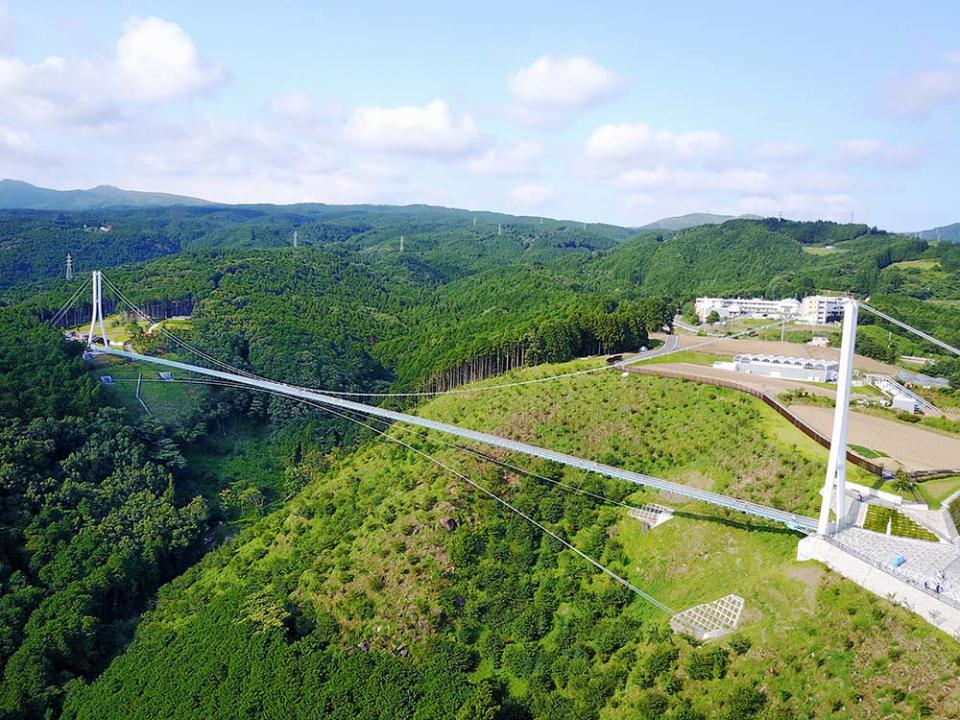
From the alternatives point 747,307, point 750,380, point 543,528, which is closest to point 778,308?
point 747,307

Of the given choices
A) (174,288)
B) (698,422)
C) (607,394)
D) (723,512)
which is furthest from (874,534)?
(174,288)

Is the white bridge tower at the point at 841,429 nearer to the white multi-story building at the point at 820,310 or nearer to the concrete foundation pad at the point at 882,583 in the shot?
the concrete foundation pad at the point at 882,583

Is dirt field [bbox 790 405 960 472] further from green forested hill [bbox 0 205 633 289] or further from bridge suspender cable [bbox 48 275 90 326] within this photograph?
green forested hill [bbox 0 205 633 289]

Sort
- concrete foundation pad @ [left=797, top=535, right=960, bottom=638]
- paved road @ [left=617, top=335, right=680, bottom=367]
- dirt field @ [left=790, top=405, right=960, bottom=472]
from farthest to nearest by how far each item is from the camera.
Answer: paved road @ [left=617, top=335, right=680, bottom=367] < dirt field @ [left=790, top=405, right=960, bottom=472] < concrete foundation pad @ [left=797, top=535, right=960, bottom=638]

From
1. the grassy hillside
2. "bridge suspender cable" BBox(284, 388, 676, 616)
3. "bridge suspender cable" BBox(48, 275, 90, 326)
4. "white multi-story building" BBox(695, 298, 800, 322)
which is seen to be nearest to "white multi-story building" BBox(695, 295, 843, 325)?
"white multi-story building" BBox(695, 298, 800, 322)

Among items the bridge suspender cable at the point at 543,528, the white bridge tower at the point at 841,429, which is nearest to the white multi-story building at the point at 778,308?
the bridge suspender cable at the point at 543,528

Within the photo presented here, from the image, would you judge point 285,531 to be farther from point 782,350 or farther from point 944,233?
point 944,233
